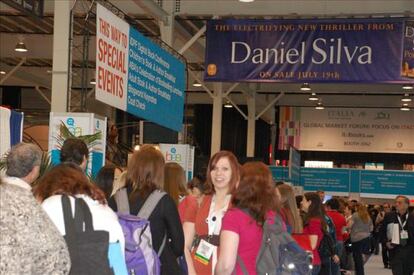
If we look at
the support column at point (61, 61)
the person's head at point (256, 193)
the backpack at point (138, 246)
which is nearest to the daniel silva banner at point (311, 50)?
the support column at point (61, 61)

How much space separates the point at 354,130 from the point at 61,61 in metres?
20.7

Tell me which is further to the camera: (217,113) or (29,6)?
(217,113)

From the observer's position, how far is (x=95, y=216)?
3354 mm

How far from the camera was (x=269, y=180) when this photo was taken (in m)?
4.38

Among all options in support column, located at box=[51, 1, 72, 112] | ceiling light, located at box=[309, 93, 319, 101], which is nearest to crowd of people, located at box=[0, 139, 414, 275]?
support column, located at box=[51, 1, 72, 112]

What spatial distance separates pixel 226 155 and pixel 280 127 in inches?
1001

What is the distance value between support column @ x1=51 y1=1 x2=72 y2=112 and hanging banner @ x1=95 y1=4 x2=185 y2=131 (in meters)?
0.76

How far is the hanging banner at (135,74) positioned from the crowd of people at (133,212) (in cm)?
287

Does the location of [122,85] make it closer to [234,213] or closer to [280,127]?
[234,213]

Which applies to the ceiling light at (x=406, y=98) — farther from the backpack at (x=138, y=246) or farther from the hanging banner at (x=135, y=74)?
the backpack at (x=138, y=246)

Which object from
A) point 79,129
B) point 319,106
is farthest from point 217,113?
point 79,129

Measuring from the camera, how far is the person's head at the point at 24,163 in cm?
360

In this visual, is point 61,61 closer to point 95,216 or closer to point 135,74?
point 135,74

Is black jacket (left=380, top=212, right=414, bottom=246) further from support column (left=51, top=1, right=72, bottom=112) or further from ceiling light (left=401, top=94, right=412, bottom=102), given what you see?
ceiling light (left=401, top=94, right=412, bottom=102)
